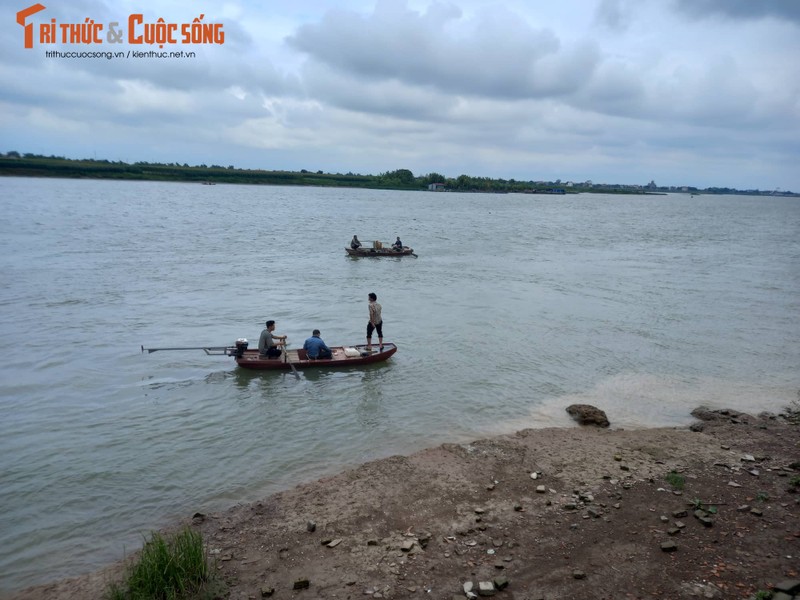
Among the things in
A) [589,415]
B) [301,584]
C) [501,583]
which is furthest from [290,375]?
[501,583]

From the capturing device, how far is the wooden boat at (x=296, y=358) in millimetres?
16906

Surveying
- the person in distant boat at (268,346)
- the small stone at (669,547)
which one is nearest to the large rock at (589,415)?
the small stone at (669,547)

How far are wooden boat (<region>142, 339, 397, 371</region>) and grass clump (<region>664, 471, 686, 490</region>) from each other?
9.67 m

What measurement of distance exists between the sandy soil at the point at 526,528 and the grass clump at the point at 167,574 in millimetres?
464

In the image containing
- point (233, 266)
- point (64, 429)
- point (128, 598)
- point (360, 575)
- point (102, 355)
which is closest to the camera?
point (128, 598)

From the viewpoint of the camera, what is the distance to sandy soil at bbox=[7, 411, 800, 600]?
7.28m

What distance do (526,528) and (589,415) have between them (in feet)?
18.7

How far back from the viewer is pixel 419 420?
13.9 m

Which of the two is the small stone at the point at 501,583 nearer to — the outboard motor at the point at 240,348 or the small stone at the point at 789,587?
the small stone at the point at 789,587

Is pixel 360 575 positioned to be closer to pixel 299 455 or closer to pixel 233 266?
pixel 299 455

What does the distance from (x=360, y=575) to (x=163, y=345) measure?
14535 millimetres

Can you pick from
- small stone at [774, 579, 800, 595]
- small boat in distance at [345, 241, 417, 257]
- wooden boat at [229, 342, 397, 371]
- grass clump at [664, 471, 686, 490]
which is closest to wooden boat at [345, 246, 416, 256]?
small boat in distance at [345, 241, 417, 257]

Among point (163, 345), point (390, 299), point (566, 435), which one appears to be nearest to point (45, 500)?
point (163, 345)

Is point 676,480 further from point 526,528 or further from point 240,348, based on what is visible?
point 240,348
